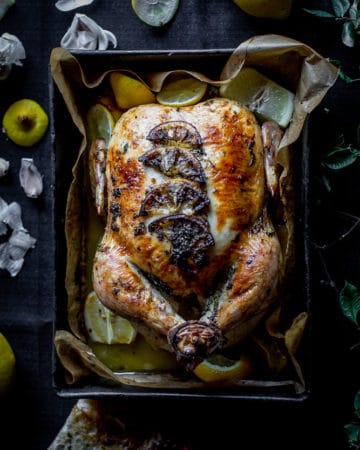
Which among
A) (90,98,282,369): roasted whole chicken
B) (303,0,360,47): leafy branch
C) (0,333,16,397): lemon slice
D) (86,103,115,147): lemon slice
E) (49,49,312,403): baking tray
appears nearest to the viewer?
(90,98,282,369): roasted whole chicken

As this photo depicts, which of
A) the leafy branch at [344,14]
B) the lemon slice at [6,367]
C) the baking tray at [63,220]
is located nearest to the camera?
the baking tray at [63,220]

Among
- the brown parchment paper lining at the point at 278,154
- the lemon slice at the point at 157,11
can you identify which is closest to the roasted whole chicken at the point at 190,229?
the brown parchment paper lining at the point at 278,154

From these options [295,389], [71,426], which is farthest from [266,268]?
[71,426]

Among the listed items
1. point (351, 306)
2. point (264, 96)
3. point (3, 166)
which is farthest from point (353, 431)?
point (3, 166)

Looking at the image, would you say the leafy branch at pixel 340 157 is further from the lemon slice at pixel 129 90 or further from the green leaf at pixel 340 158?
the lemon slice at pixel 129 90

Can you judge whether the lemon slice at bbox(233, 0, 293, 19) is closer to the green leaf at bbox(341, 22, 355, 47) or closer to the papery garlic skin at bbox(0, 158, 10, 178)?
the green leaf at bbox(341, 22, 355, 47)

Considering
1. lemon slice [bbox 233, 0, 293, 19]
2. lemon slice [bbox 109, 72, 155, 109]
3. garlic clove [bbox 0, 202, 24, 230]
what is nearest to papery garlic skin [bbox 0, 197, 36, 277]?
garlic clove [bbox 0, 202, 24, 230]
